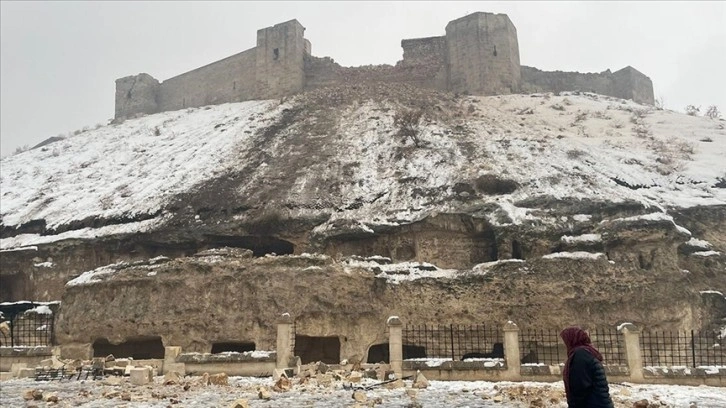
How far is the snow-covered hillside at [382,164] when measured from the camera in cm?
2530

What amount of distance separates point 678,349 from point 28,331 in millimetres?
22296

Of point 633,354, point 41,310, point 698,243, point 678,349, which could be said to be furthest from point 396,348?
point 41,310

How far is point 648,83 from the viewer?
151ft

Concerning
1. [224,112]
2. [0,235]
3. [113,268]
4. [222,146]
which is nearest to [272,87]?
[224,112]

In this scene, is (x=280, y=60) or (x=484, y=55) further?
(x=280, y=60)

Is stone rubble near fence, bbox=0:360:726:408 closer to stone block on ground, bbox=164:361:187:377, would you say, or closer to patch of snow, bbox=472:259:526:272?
stone block on ground, bbox=164:361:187:377

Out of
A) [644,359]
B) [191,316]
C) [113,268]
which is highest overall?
[113,268]

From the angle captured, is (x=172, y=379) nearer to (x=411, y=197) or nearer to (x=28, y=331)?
(x=28, y=331)

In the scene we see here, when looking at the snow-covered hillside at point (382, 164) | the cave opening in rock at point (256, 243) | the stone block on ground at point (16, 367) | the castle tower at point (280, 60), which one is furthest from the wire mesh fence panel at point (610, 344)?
the castle tower at point (280, 60)

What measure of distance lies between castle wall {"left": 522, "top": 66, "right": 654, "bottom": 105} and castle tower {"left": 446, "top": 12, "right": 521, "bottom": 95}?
116 inches

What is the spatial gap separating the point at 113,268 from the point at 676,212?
22076mm

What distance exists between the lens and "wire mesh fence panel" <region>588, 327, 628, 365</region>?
19.3 meters

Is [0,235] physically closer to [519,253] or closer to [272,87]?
[272,87]

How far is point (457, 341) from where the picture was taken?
20.4 metres
